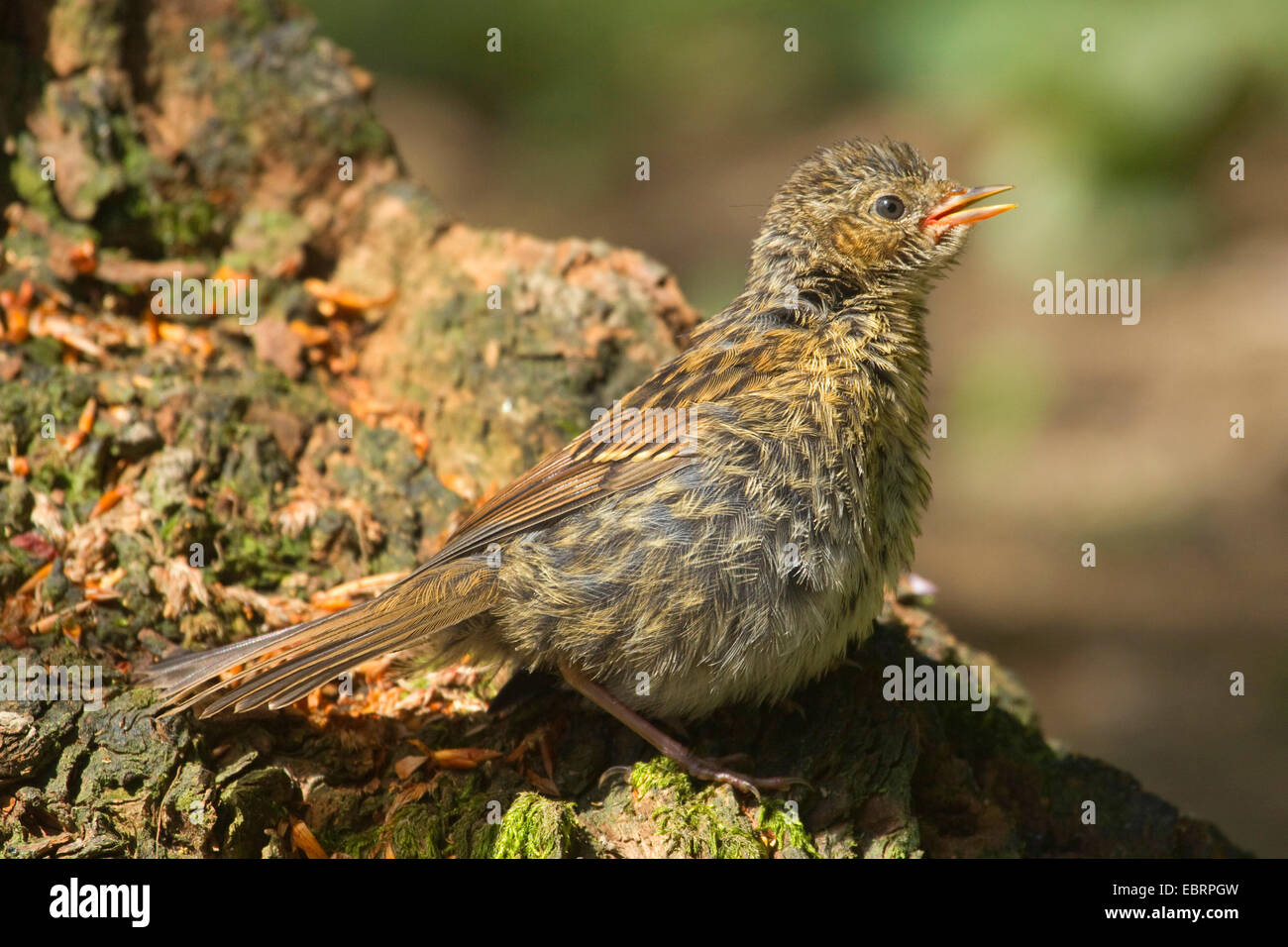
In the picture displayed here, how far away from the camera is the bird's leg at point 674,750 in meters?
3.74

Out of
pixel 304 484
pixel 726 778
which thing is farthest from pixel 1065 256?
pixel 726 778

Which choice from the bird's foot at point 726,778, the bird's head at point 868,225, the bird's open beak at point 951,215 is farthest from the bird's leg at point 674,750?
the bird's open beak at point 951,215

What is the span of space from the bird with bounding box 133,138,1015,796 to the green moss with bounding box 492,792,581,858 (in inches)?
17.8

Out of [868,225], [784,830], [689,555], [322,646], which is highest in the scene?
[868,225]

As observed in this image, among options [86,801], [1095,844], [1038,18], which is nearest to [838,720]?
[1095,844]

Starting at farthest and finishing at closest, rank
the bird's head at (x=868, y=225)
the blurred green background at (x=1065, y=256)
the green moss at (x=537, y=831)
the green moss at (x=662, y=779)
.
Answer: the blurred green background at (x=1065, y=256) < the bird's head at (x=868, y=225) < the green moss at (x=662, y=779) < the green moss at (x=537, y=831)

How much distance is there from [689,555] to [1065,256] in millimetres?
7142

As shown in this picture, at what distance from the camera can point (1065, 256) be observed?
9656mm

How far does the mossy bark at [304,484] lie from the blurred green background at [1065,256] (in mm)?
3657

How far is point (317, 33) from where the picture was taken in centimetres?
588

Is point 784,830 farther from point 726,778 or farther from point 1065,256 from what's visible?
point 1065,256

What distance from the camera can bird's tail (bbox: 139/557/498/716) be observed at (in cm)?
355

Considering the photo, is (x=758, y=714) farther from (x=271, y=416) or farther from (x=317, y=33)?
(x=317, y=33)

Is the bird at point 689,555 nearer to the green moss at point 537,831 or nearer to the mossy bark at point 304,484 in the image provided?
the mossy bark at point 304,484
